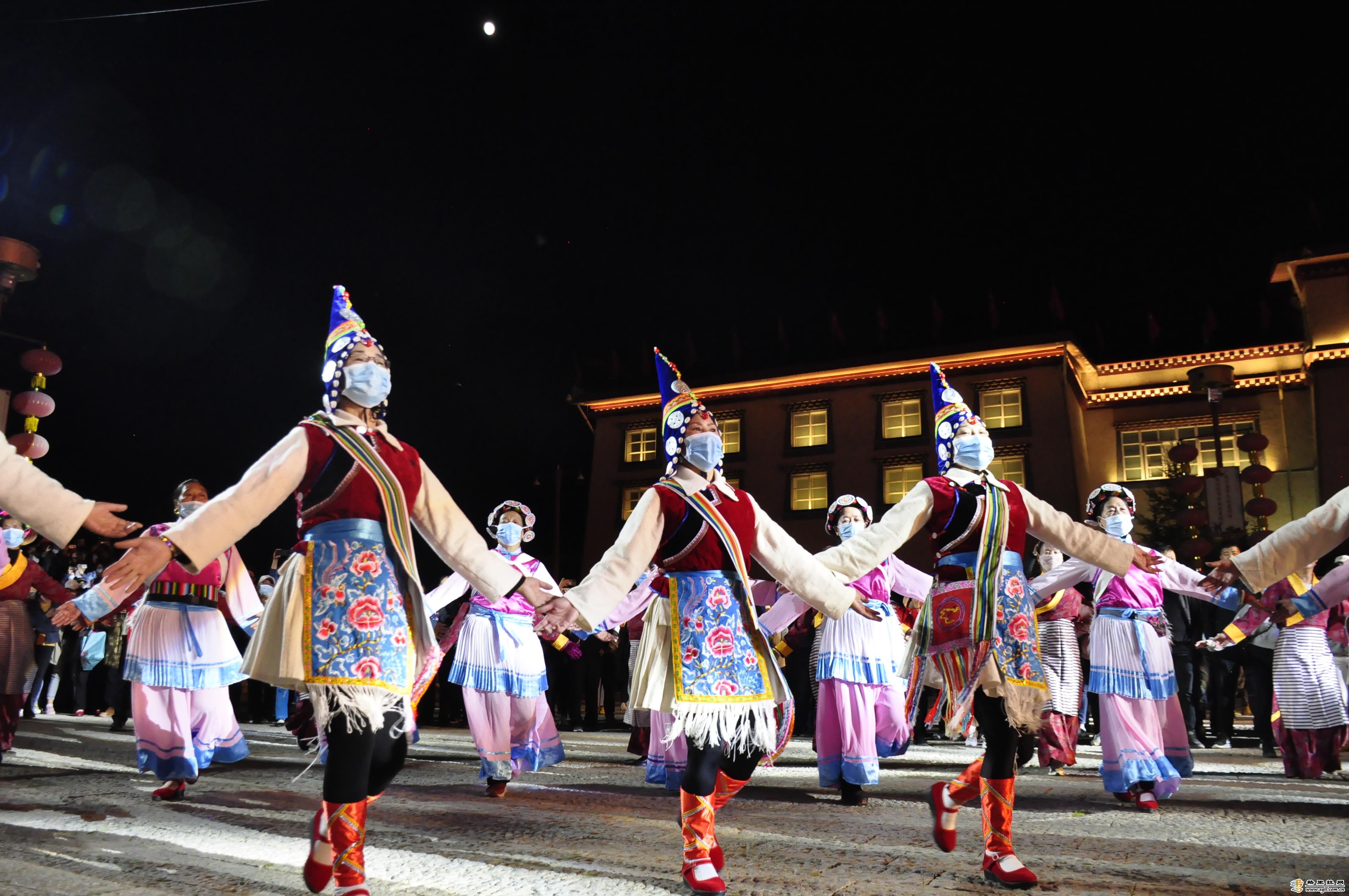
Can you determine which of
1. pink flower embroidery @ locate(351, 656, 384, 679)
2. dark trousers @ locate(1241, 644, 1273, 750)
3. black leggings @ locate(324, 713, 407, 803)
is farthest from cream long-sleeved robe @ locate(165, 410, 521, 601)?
dark trousers @ locate(1241, 644, 1273, 750)

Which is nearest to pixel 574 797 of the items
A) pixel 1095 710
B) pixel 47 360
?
pixel 1095 710

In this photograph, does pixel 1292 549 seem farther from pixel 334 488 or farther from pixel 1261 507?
pixel 1261 507

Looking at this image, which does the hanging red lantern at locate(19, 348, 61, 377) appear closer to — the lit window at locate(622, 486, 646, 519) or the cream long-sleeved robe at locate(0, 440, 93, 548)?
the cream long-sleeved robe at locate(0, 440, 93, 548)

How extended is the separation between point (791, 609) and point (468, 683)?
10.6 feet

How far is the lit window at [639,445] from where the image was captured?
118ft

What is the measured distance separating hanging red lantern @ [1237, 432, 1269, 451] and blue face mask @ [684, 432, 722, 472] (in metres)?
25.9

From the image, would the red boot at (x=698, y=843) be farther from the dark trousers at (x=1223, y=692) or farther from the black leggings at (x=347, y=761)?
the dark trousers at (x=1223, y=692)

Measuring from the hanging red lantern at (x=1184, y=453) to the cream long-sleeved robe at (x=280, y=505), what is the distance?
2603 centimetres

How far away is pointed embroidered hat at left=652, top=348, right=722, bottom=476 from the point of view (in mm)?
4918

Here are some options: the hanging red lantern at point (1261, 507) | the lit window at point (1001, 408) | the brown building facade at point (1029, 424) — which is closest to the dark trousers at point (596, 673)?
the brown building facade at point (1029, 424)

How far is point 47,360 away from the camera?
15.8 metres

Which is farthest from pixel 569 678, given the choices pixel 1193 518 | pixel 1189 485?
pixel 1189 485

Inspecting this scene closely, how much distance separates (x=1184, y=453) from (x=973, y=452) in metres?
24.2

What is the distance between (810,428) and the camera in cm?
3456
